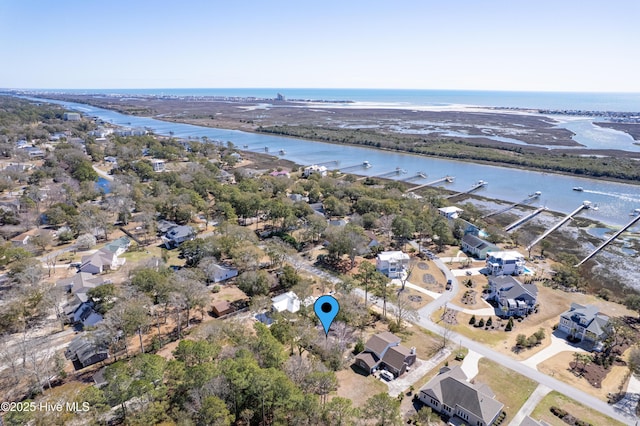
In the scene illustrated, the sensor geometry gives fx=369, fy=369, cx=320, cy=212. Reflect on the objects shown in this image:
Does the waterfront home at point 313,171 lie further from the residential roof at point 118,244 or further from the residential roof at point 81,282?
the residential roof at point 81,282

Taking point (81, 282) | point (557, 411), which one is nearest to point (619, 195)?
point (557, 411)

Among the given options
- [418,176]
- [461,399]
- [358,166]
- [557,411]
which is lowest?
[557,411]

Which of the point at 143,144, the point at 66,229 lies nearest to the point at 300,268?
the point at 66,229

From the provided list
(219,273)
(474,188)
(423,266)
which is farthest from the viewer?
(474,188)

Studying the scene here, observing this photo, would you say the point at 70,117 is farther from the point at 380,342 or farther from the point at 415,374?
the point at 415,374

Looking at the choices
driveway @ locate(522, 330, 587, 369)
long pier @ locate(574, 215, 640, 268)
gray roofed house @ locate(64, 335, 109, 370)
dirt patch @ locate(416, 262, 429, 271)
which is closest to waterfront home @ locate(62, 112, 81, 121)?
gray roofed house @ locate(64, 335, 109, 370)

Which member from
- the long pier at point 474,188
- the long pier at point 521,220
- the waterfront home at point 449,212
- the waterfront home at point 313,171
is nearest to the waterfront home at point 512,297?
the waterfront home at point 449,212
